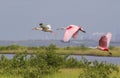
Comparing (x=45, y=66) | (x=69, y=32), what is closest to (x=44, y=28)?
(x=69, y=32)

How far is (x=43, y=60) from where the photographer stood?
15.1 metres

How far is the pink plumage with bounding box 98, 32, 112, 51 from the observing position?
6.49 feet

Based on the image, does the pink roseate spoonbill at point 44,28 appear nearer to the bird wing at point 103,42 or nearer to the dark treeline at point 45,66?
the bird wing at point 103,42

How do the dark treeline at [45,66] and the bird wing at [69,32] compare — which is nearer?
the bird wing at [69,32]

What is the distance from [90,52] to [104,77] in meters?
32.7

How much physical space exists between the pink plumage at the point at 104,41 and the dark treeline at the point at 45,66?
935 centimetres

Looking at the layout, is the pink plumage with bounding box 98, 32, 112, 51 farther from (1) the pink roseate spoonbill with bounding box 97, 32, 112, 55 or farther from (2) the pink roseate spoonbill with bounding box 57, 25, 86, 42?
(2) the pink roseate spoonbill with bounding box 57, 25, 86, 42

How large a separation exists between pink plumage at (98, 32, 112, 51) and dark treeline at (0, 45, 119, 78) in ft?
30.7

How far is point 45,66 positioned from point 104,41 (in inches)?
473

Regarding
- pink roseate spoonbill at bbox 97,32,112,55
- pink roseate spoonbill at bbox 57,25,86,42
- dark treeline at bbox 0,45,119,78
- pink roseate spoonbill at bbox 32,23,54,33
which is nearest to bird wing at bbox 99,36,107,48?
pink roseate spoonbill at bbox 97,32,112,55

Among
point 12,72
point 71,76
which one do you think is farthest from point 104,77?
point 12,72

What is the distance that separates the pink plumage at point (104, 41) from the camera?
6.49ft

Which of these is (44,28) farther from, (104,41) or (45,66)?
(45,66)

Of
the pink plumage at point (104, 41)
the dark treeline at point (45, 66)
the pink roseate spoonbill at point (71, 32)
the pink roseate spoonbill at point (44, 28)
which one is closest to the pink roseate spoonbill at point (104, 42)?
the pink plumage at point (104, 41)
